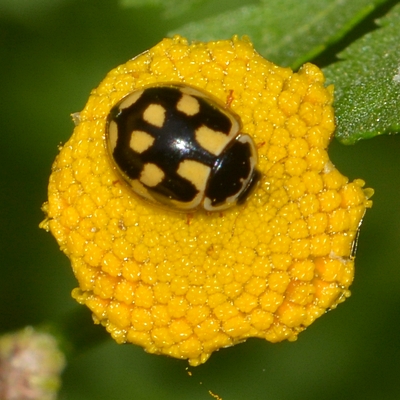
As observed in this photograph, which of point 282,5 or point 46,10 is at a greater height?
point 46,10

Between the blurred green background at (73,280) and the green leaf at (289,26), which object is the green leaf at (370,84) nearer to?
the green leaf at (289,26)

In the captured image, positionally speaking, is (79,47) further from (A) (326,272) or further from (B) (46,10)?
(A) (326,272)

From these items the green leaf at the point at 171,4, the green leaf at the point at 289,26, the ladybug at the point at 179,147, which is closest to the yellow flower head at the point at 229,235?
the ladybug at the point at 179,147

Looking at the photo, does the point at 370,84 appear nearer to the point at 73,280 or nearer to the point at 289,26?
the point at 289,26

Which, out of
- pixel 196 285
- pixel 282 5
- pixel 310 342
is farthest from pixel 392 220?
pixel 196 285

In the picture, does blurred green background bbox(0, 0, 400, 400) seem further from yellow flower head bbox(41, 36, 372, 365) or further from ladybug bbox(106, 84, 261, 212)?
ladybug bbox(106, 84, 261, 212)

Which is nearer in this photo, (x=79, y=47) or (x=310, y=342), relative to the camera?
(x=310, y=342)
